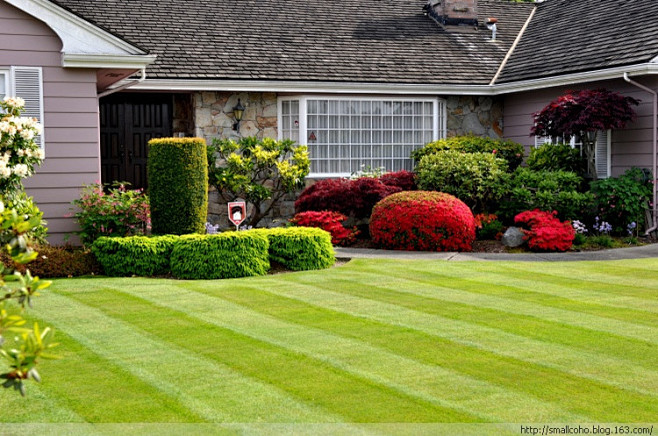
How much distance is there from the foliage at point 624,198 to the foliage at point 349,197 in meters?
3.73

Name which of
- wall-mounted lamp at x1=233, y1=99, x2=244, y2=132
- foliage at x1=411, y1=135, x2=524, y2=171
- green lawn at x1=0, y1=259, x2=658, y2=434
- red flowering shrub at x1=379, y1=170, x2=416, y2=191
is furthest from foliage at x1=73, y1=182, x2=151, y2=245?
foliage at x1=411, y1=135, x2=524, y2=171

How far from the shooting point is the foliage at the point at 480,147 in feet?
57.9

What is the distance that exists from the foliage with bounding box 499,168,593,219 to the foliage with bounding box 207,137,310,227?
3964 millimetres

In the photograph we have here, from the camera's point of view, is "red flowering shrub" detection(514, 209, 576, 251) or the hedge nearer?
the hedge

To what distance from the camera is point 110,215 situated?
1239 cm

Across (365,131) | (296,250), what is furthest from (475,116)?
(296,250)

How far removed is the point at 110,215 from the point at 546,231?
22.5 ft

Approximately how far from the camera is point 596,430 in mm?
5184

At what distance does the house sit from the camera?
1654cm

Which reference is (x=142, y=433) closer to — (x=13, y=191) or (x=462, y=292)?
(x=462, y=292)

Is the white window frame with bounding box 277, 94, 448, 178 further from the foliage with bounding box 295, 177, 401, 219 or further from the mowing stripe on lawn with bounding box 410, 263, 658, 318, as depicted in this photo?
the mowing stripe on lawn with bounding box 410, 263, 658, 318

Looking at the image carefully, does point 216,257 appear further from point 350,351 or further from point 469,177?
point 469,177

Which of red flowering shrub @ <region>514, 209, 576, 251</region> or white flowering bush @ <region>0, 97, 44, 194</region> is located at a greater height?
white flowering bush @ <region>0, 97, 44, 194</region>

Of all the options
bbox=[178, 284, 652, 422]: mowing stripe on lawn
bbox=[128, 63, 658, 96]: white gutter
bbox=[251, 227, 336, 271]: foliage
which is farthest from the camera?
bbox=[128, 63, 658, 96]: white gutter
